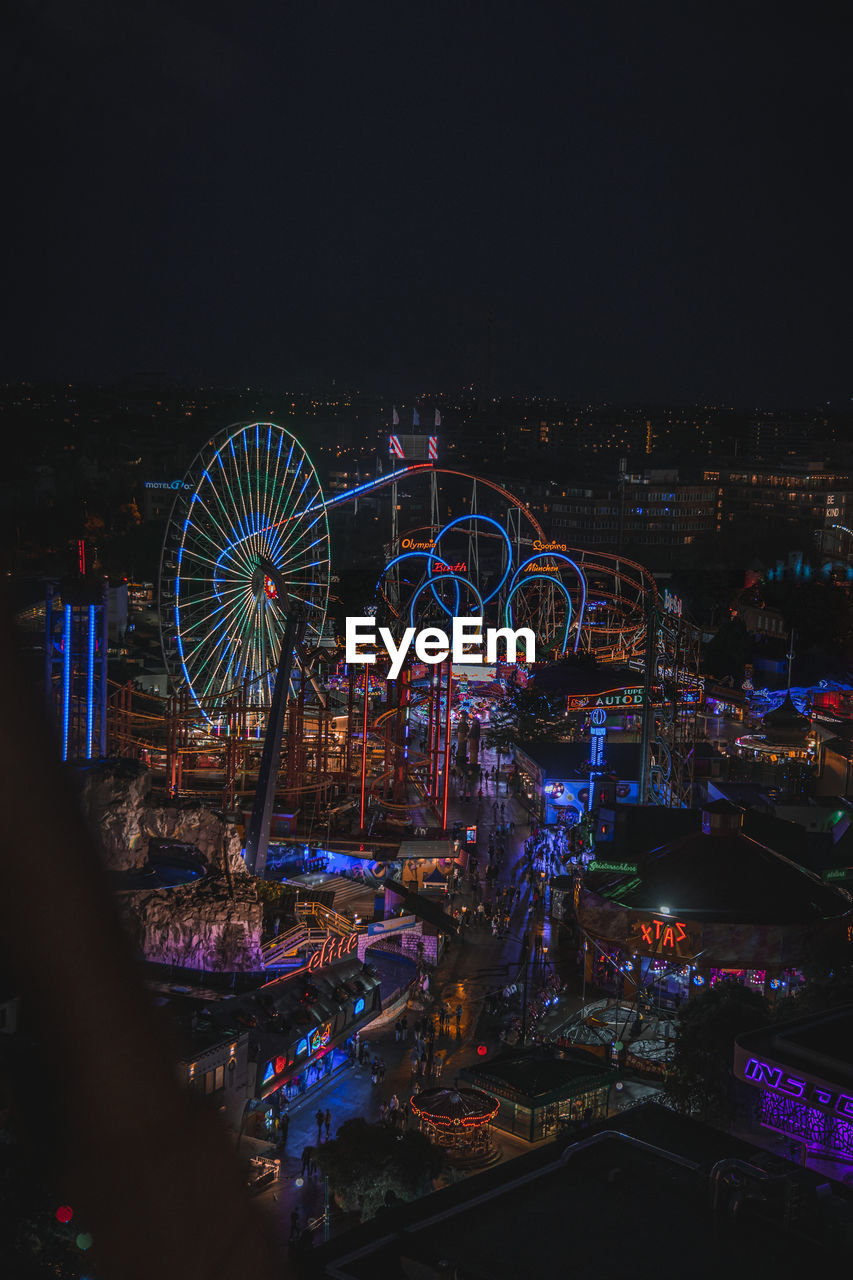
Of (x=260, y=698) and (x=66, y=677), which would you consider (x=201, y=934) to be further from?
(x=260, y=698)

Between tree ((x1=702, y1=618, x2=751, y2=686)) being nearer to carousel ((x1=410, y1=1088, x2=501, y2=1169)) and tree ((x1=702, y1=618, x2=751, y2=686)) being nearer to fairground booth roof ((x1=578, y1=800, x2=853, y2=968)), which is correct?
fairground booth roof ((x1=578, y1=800, x2=853, y2=968))

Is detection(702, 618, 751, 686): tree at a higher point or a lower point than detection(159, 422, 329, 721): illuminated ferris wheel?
lower

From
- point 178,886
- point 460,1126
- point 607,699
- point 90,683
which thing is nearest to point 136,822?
point 178,886

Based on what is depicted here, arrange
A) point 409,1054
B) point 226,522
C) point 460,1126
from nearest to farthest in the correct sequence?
point 460,1126, point 409,1054, point 226,522

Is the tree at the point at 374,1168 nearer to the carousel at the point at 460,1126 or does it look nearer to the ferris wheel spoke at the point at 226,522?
the carousel at the point at 460,1126

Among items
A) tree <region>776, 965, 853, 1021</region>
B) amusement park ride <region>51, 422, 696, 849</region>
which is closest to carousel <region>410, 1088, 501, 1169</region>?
tree <region>776, 965, 853, 1021</region>
